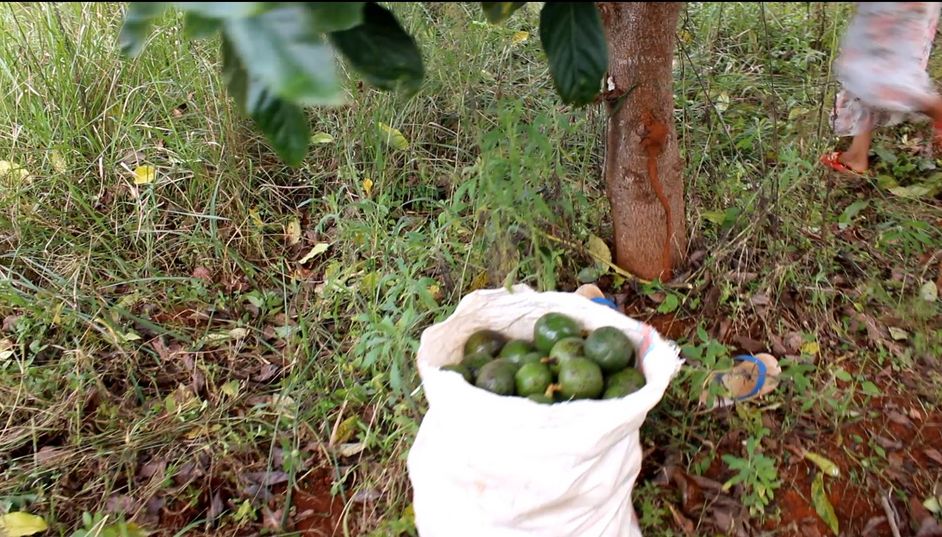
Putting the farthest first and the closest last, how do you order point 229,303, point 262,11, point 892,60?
point 229,303 < point 892,60 < point 262,11

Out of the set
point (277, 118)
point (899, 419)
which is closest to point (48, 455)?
point (277, 118)

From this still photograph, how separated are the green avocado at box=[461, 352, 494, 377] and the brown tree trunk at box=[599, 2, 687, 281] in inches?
25.3

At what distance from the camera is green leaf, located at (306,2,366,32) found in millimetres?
603

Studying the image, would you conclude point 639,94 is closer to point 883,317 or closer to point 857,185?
point 883,317

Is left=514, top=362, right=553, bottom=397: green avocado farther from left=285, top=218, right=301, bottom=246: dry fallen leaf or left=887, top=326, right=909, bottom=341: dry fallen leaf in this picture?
left=285, top=218, right=301, bottom=246: dry fallen leaf

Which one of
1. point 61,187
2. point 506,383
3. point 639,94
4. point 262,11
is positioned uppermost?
point 262,11

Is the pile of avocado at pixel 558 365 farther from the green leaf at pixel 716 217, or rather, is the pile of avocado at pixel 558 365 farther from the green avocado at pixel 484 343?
the green leaf at pixel 716 217

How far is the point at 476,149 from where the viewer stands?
7.40ft

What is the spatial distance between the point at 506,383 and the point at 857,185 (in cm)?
163

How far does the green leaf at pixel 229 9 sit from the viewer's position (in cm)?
54

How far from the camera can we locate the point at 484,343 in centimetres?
145

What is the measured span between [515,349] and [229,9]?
3.28 feet

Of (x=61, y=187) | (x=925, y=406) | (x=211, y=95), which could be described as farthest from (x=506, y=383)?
(x=61, y=187)

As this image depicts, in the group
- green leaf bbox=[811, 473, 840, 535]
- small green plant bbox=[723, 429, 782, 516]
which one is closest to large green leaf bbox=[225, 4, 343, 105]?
small green plant bbox=[723, 429, 782, 516]
